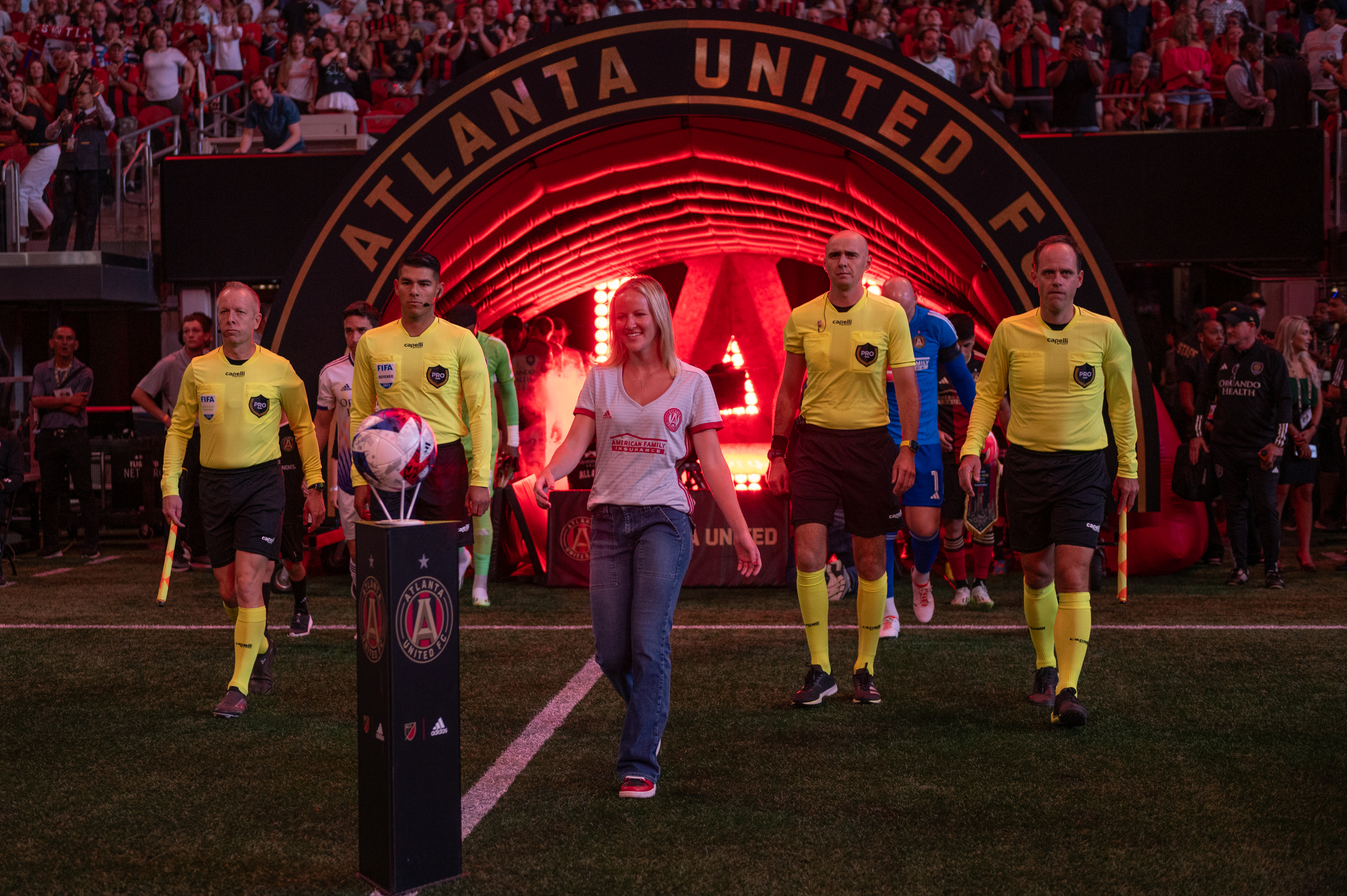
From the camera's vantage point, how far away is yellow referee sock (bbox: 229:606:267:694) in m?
6.11

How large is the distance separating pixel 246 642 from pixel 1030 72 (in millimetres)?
10668

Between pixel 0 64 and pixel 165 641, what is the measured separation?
1328cm

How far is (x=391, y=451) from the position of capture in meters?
3.90

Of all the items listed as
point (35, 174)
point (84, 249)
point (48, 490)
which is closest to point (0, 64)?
point (35, 174)

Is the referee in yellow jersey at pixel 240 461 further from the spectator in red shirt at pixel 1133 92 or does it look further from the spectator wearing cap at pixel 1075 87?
the spectator in red shirt at pixel 1133 92

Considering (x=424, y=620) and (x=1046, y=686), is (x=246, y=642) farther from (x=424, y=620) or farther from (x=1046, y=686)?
(x=1046, y=686)

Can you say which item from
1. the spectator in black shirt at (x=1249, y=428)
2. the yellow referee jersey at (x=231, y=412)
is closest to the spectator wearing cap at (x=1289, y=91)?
the spectator in black shirt at (x=1249, y=428)

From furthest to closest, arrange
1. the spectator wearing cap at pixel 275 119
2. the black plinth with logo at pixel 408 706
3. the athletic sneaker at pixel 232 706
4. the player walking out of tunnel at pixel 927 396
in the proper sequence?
1. the spectator wearing cap at pixel 275 119
2. the player walking out of tunnel at pixel 927 396
3. the athletic sneaker at pixel 232 706
4. the black plinth with logo at pixel 408 706

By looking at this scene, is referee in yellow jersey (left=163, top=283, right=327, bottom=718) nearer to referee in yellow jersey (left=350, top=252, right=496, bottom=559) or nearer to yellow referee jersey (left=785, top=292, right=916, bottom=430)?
referee in yellow jersey (left=350, top=252, right=496, bottom=559)

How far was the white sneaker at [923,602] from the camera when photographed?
26.9 ft

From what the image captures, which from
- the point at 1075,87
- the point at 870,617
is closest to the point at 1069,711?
the point at 870,617

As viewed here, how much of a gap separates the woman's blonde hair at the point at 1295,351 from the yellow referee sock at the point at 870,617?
6054mm

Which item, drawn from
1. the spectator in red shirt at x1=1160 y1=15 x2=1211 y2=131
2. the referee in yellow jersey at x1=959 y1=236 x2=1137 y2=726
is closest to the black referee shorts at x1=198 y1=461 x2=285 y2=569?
the referee in yellow jersey at x1=959 y1=236 x2=1137 y2=726

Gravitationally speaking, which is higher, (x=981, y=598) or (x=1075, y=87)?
(x=1075, y=87)
